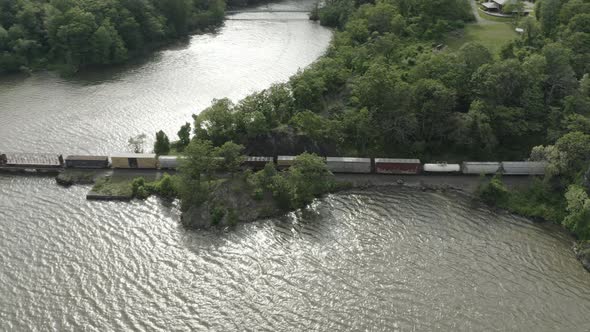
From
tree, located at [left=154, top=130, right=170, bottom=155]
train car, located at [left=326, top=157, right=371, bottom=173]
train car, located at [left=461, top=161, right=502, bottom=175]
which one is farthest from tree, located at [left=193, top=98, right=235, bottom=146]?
train car, located at [left=461, top=161, right=502, bottom=175]

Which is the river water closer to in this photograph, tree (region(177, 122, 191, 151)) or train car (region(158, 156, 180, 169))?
train car (region(158, 156, 180, 169))

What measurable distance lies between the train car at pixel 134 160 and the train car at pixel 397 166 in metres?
31.1

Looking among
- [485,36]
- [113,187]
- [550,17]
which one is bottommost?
[113,187]

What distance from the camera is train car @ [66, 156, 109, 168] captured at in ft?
217

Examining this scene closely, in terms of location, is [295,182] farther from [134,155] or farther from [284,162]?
[134,155]

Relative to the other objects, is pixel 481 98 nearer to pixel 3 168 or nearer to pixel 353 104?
pixel 353 104

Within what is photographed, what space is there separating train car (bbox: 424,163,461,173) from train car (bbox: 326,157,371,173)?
8.06m

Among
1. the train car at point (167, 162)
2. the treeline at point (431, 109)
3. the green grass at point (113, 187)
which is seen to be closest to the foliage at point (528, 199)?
the treeline at point (431, 109)

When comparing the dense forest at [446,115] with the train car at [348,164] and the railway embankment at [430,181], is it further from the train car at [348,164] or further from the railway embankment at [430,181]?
the train car at [348,164]

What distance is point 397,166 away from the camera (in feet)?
214

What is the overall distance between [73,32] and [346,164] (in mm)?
68834

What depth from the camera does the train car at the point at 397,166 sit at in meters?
64.8

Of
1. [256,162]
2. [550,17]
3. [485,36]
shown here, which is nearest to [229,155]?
[256,162]

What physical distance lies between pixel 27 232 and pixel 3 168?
16.9 metres
